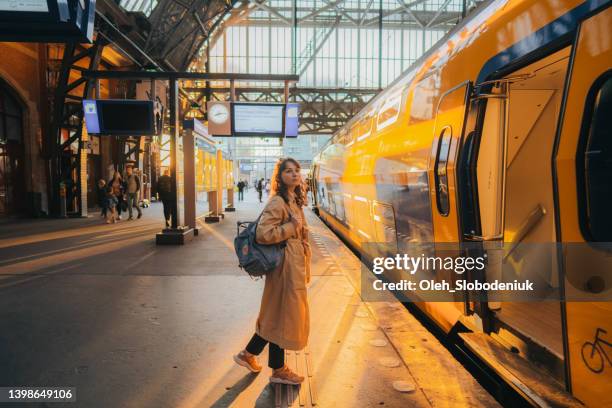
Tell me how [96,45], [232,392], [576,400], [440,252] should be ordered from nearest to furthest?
A: [576,400] → [232,392] → [440,252] → [96,45]

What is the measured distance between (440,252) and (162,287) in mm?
3519

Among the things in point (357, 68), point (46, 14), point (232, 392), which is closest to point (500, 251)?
point (232, 392)

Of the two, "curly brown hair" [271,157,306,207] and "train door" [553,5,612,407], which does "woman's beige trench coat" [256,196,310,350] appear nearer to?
"curly brown hair" [271,157,306,207]

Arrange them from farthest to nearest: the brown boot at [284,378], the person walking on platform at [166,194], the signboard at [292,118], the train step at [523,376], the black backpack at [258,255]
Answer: the signboard at [292,118]
the person walking on platform at [166,194]
the brown boot at [284,378]
the black backpack at [258,255]
the train step at [523,376]

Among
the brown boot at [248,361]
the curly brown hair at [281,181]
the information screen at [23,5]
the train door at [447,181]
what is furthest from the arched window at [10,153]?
the train door at [447,181]

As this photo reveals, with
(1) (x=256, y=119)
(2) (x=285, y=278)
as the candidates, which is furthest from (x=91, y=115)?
(2) (x=285, y=278)

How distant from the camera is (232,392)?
2619 mm

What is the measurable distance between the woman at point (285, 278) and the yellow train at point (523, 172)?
4.32 feet

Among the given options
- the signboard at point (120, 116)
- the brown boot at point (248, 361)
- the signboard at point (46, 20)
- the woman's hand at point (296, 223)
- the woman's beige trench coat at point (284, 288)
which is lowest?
the brown boot at point (248, 361)

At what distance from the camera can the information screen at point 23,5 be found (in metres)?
4.92

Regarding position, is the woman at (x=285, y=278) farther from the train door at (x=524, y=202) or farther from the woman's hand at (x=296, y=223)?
the train door at (x=524, y=202)

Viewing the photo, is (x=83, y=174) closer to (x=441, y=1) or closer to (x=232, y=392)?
(x=232, y=392)

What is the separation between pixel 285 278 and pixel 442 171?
169 cm

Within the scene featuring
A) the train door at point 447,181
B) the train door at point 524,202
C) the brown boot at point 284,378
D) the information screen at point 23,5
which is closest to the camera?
the brown boot at point 284,378
